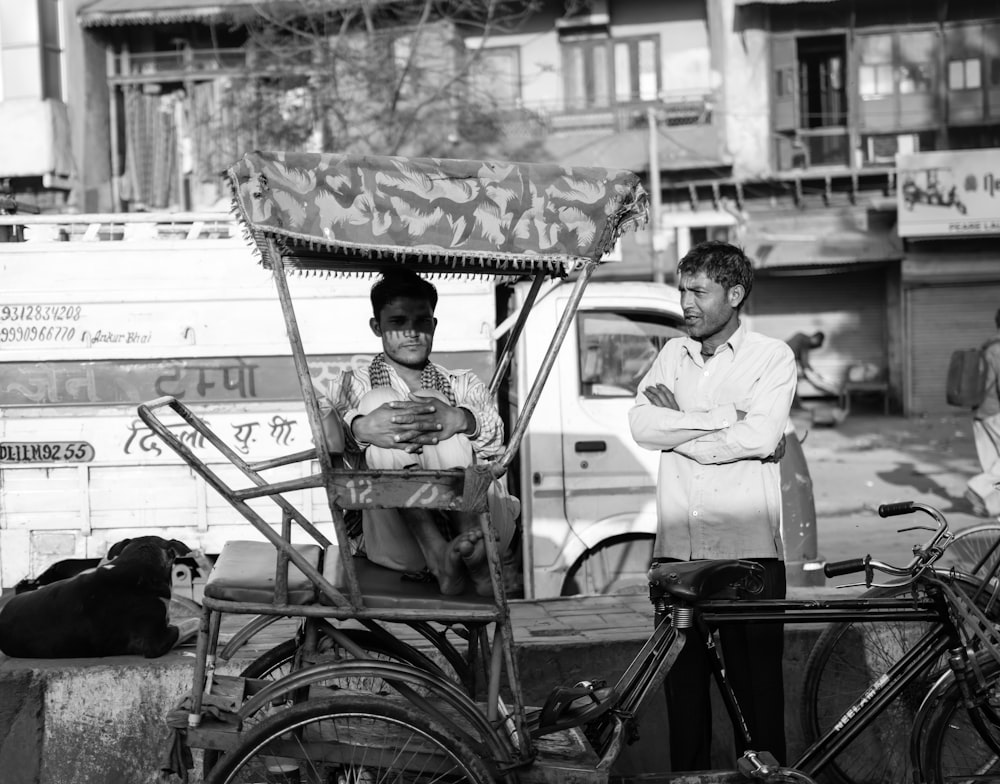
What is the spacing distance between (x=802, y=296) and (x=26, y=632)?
18563 mm

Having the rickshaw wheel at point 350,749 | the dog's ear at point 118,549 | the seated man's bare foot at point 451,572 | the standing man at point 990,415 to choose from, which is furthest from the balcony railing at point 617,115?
the rickshaw wheel at point 350,749

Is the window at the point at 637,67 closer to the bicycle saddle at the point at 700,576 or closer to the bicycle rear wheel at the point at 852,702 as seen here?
the bicycle rear wheel at the point at 852,702

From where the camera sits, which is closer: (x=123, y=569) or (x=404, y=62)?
(x=123, y=569)

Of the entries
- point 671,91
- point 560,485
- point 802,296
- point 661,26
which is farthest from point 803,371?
point 560,485

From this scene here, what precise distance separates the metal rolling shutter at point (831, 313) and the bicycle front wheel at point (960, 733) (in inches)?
689

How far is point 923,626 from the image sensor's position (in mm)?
4141

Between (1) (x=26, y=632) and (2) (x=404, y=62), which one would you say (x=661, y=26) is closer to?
(2) (x=404, y=62)

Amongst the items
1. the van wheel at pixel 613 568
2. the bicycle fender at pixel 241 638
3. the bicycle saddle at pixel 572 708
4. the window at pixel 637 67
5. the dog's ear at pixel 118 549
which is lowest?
the van wheel at pixel 613 568

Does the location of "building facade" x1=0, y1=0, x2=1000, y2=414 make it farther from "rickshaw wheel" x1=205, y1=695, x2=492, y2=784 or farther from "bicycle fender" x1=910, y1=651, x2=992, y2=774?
"rickshaw wheel" x1=205, y1=695, x2=492, y2=784

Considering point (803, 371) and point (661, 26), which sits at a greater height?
point (661, 26)

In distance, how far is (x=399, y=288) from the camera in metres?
3.14

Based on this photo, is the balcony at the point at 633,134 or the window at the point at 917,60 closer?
the balcony at the point at 633,134

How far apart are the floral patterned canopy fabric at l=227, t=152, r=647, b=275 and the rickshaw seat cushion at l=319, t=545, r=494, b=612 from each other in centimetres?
90

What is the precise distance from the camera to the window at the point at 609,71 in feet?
66.1
